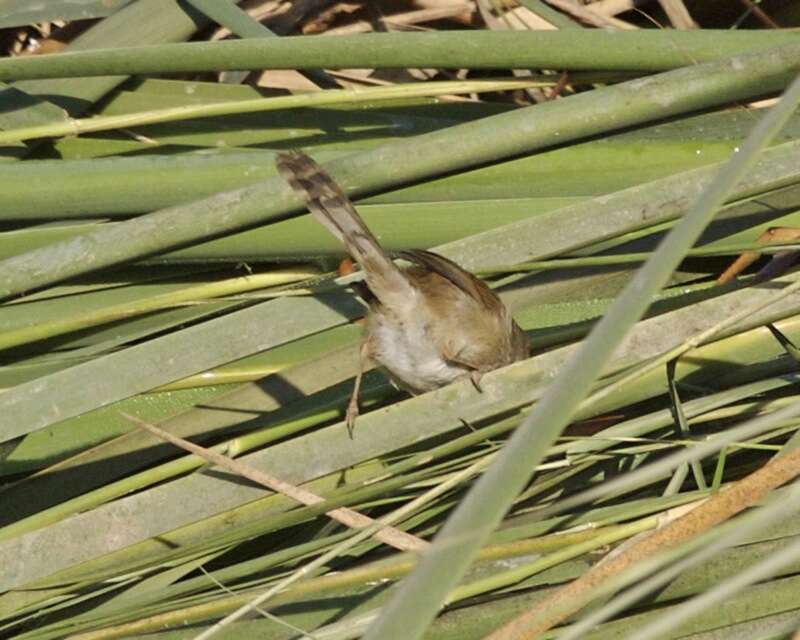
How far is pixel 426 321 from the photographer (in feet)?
10.6

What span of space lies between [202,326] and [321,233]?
16.3 inches

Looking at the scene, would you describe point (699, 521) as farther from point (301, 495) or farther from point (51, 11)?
point (51, 11)

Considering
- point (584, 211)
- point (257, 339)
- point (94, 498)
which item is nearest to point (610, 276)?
point (584, 211)

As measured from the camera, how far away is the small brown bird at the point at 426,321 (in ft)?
9.23

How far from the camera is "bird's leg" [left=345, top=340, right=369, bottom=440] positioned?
261cm

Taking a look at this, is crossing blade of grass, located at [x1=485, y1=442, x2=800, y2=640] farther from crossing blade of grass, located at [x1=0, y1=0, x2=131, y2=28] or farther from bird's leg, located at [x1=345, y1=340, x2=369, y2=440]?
crossing blade of grass, located at [x1=0, y1=0, x2=131, y2=28]

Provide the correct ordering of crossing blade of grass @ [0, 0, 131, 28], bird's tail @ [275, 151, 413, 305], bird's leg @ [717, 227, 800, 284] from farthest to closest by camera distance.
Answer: crossing blade of grass @ [0, 0, 131, 28], bird's leg @ [717, 227, 800, 284], bird's tail @ [275, 151, 413, 305]

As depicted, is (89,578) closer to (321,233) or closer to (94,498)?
(94,498)

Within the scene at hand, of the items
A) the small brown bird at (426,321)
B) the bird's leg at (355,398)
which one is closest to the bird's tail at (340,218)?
the small brown bird at (426,321)

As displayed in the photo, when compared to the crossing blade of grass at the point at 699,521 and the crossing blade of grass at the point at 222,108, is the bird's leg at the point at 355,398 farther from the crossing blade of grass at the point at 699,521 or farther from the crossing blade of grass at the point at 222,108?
the crossing blade of grass at the point at 699,521

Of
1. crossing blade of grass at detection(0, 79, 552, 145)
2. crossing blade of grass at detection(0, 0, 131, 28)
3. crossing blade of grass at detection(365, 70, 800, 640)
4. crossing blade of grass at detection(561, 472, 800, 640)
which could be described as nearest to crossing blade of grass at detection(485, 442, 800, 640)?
crossing blade of grass at detection(561, 472, 800, 640)

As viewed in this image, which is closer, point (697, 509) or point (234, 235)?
point (697, 509)

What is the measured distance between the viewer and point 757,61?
98.8 inches

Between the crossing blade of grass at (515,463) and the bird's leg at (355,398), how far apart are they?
1572 millimetres
